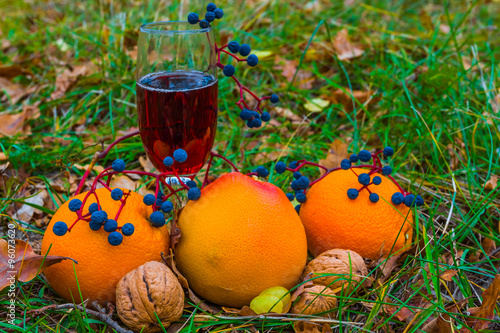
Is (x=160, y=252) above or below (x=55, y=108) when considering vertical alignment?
above

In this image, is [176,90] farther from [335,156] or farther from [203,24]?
[335,156]

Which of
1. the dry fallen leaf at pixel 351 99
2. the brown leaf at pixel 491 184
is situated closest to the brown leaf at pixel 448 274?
the brown leaf at pixel 491 184

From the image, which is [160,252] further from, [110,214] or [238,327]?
[238,327]

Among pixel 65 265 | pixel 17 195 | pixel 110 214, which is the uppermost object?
pixel 110 214

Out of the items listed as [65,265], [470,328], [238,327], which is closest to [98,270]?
[65,265]

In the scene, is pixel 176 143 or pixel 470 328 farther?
pixel 176 143

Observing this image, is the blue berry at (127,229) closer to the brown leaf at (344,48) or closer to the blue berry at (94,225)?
the blue berry at (94,225)
